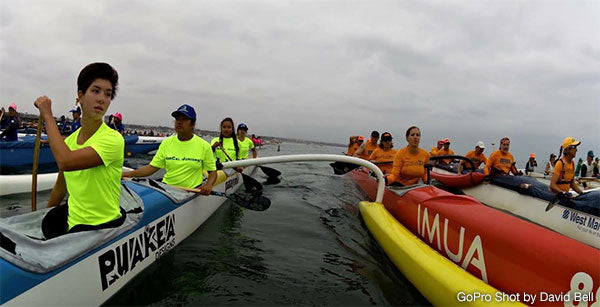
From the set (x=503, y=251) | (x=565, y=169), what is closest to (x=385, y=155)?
(x=565, y=169)

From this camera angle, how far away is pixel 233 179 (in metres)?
7.57

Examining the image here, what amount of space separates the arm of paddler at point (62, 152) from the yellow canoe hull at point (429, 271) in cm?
298

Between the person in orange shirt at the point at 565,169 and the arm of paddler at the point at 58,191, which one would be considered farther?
the person in orange shirt at the point at 565,169

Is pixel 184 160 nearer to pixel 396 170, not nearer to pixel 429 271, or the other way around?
pixel 429 271

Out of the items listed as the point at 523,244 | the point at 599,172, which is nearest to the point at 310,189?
the point at 523,244

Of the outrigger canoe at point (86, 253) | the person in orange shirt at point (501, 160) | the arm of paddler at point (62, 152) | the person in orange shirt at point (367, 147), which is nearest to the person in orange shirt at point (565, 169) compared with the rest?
the person in orange shirt at point (501, 160)

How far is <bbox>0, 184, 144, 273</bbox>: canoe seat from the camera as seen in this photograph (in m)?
1.88

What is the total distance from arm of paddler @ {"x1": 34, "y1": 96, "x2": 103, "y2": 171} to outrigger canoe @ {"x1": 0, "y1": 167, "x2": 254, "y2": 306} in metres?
0.58

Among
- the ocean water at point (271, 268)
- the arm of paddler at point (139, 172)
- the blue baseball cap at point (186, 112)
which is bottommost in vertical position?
the ocean water at point (271, 268)

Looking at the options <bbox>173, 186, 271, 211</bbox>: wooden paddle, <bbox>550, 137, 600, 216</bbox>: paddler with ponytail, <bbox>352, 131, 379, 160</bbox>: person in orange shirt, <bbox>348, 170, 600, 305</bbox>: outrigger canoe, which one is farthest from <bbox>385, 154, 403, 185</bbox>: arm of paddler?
<bbox>352, 131, 379, 160</bbox>: person in orange shirt

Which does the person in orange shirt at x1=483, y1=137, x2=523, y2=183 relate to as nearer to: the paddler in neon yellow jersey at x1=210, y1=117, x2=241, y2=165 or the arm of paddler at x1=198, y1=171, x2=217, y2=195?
the paddler in neon yellow jersey at x1=210, y1=117, x2=241, y2=165

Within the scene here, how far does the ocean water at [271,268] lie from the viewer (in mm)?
3094

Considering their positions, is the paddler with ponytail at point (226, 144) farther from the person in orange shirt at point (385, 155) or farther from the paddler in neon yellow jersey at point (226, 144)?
the person in orange shirt at point (385, 155)

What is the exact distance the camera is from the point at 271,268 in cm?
382
